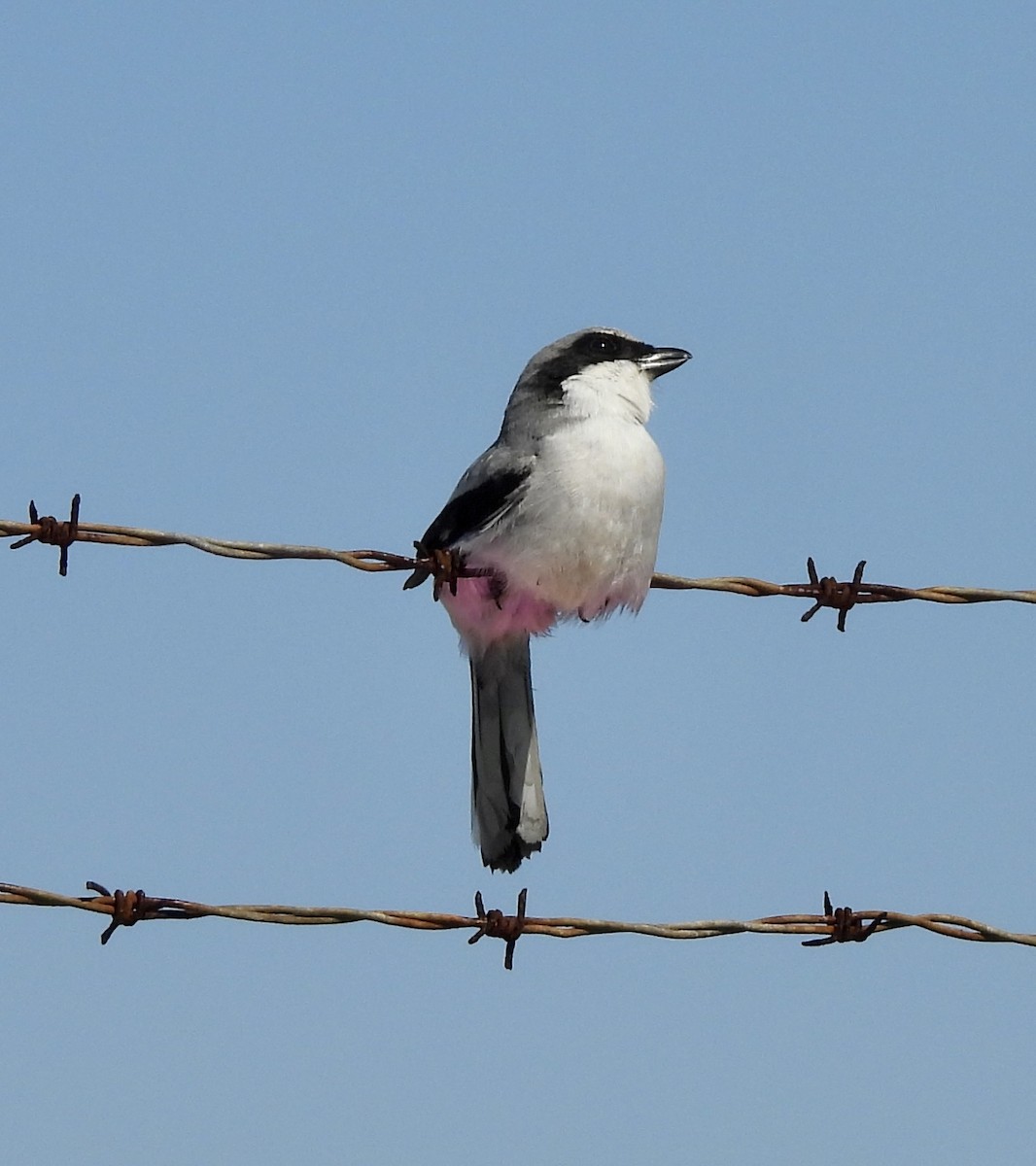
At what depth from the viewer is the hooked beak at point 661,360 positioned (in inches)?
248

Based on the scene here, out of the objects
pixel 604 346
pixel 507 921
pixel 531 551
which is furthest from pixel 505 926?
pixel 604 346

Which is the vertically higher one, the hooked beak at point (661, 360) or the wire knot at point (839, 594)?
the hooked beak at point (661, 360)

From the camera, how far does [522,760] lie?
5785mm

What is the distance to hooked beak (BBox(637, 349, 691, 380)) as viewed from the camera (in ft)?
20.7

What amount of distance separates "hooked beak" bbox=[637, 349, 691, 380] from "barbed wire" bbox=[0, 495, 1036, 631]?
112cm

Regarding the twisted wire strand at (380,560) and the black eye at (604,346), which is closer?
the twisted wire strand at (380,560)

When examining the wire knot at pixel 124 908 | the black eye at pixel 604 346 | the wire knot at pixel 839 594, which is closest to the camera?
the wire knot at pixel 124 908

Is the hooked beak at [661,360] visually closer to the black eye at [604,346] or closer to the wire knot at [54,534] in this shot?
the black eye at [604,346]

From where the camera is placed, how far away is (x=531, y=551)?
5566mm

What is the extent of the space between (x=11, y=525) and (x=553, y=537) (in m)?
1.84

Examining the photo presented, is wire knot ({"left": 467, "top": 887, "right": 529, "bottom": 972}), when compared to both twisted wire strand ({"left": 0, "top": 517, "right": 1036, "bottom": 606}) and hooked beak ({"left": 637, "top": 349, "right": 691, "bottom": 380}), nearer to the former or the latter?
twisted wire strand ({"left": 0, "top": 517, "right": 1036, "bottom": 606})

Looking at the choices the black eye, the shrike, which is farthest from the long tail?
the black eye

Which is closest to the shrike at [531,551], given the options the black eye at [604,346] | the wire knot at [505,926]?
the black eye at [604,346]

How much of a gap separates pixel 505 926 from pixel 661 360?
2607 millimetres
